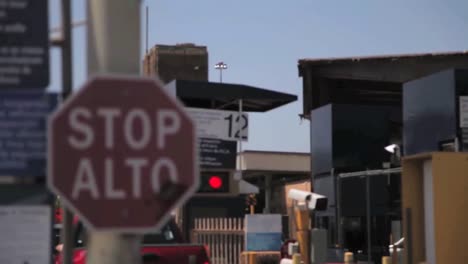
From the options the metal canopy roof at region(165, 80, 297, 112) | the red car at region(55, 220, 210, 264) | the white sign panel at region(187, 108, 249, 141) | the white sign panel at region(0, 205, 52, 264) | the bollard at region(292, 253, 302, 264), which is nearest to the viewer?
the white sign panel at region(0, 205, 52, 264)

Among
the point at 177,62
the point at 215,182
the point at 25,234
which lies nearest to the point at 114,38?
the point at 25,234

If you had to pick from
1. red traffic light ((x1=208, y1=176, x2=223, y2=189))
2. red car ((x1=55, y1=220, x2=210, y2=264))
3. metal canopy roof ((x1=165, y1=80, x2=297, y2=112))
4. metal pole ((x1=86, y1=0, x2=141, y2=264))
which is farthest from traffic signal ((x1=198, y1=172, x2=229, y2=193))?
metal pole ((x1=86, y1=0, x2=141, y2=264))

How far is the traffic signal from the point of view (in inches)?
582

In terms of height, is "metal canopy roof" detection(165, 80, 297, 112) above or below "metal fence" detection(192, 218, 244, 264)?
above

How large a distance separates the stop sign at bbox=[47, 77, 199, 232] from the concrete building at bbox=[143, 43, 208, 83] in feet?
45.3

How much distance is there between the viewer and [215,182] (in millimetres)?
14938

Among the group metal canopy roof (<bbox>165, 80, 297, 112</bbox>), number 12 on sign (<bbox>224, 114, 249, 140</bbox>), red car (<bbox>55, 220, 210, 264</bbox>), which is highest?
metal canopy roof (<bbox>165, 80, 297, 112</bbox>)

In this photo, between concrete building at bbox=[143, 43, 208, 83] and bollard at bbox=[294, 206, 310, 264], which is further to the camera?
concrete building at bbox=[143, 43, 208, 83]

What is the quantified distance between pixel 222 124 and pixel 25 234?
379 inches

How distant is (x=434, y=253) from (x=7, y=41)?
271 inches

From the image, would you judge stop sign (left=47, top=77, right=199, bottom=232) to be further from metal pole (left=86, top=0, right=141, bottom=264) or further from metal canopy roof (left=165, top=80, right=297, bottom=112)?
metal canopy roof (left=165, top=80, right=297, bottom=112)

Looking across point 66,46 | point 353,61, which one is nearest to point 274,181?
point 353,61

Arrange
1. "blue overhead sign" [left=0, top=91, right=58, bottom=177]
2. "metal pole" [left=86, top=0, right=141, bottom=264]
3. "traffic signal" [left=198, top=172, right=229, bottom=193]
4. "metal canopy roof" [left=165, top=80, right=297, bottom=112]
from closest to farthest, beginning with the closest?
"metal pole" [left=86, top=0, right=141, bottom=264], "blue overhead sign" [left=0, top=91, right=58, bottom=177], "traffic signal" [left=198, top=172, right=229, bottom=193], "metal canopy roof" [left=165, top=80, right=297, bottom=112]

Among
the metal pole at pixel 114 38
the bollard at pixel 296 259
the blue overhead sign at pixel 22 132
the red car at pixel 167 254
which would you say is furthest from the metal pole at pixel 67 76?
the bollard at pixel 296 259
